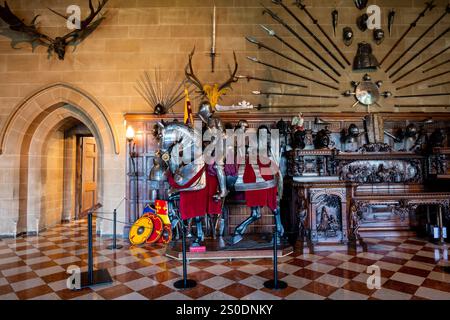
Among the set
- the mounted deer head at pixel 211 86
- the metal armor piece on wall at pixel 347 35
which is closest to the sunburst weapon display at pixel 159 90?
the mounted deer head at pixel 211 86

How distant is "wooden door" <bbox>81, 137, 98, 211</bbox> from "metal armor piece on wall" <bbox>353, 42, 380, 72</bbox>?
673cm

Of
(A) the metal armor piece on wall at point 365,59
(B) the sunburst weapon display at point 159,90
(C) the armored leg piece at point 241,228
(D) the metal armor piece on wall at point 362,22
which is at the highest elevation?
(D) the metal armor piece on wall at point 362,22

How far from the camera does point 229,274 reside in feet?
11.0

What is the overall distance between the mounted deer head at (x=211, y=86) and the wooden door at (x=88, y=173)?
12.3ft

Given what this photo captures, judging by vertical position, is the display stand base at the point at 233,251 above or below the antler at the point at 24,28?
below

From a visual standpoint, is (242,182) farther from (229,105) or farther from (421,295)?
(421,295)

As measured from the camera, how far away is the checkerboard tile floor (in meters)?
2.75

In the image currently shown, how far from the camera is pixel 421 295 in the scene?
270cm

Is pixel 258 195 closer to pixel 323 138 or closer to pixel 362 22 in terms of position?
pixel 323 138

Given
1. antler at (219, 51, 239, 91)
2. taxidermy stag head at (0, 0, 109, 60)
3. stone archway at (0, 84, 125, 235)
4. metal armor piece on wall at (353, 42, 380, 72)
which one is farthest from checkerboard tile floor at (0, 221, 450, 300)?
taxidermy stag head at (0, 0, 109, 60)

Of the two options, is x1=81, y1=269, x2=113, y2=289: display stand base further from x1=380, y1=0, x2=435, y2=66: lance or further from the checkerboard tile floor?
x1=380, y1=0, x2=435, y2=66: lance

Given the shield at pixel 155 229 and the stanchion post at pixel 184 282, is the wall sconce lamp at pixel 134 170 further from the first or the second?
the stanchion post at pixel 184 282

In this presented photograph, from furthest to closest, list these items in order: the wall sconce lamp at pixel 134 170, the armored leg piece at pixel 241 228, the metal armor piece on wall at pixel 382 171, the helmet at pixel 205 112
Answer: the metal armor piece on wall at pixel 382 171 → the wall sconce lamp at pixel 134 170 → the armored leg piece at pixel 241 228 → the helmet at pixel 205 112

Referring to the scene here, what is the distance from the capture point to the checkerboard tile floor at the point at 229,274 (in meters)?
2.75
